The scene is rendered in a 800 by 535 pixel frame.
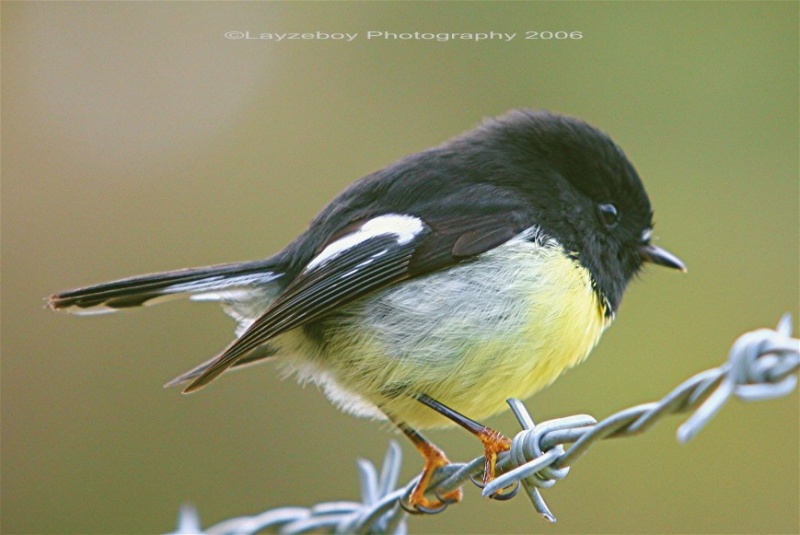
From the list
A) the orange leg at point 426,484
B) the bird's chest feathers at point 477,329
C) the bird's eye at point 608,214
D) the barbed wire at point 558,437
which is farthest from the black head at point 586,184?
the barbed wire at point 558,437

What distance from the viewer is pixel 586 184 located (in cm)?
298

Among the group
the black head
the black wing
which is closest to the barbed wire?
the black wing

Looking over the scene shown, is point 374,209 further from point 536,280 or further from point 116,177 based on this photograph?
point 116,177

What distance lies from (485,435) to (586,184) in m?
1.06

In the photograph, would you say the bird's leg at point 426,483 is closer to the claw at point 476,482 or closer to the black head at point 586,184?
the claw at point 476,482

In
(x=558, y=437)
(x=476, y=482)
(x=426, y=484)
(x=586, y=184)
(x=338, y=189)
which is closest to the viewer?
(x=558, y=437)

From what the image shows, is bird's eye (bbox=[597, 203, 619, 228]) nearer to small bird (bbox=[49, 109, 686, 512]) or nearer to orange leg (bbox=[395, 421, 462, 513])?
small bird (bbox=[49, 109, 686, 512])

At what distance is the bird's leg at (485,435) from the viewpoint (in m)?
2.25

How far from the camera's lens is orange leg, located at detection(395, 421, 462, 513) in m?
2.62

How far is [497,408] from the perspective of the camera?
2.69 m

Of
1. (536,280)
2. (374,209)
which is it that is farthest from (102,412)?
(536,280)

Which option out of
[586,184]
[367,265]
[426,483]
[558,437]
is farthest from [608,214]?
[558,437]

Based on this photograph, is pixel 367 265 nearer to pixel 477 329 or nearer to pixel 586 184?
pixel 477 329

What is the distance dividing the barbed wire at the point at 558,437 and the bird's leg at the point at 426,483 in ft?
0.43
